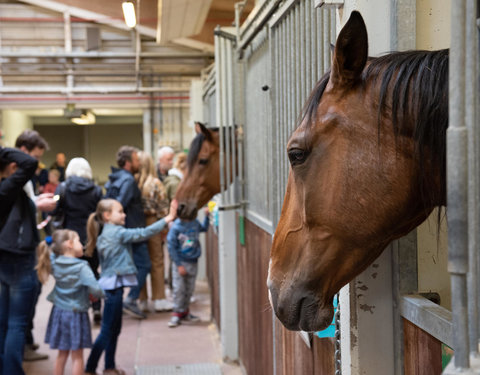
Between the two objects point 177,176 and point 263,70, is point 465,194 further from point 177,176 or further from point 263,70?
point 177,176

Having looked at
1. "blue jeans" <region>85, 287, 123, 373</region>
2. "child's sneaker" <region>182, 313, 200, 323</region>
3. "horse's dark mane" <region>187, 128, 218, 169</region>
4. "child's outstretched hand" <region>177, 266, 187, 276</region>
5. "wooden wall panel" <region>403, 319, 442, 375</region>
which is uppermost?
"horse's dark mane" <region>187, 128, 218, 169</region>

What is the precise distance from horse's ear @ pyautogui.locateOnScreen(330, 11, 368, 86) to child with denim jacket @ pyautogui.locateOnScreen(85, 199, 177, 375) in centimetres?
332

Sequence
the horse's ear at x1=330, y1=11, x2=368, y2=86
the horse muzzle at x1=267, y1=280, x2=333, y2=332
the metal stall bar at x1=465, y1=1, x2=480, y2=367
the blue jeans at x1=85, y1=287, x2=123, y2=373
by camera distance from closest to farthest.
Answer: the metal stall bar at x1=465, y1=1, x2=480, y2=367 < the horse's ear at x1=330, y1=11, x2=368, y2=86 < the horse muzzle at x1=267, y1=280, x2=333, y2=332 < the blue jeans at x1=85, y1=287, x2=123, y2=373

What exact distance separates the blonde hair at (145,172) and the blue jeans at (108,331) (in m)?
1.89

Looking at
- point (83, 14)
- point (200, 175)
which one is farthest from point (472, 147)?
point (83, 14)

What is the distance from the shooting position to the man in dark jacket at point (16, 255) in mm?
3604

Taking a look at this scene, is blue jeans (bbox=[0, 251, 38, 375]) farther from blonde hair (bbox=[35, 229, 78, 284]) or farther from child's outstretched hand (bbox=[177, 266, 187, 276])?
child's outstretched hand (bbox=[177, 266, 187, 276])

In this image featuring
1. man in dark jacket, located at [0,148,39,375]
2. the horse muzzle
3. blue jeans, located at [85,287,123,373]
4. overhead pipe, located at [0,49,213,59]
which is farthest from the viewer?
overhead pipe, located at [0,49,213,59]

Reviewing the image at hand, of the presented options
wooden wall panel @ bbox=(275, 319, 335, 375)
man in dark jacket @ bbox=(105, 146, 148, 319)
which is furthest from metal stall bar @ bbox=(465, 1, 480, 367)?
man in dark jacket @ bbox=(105, 146, 148, 319)

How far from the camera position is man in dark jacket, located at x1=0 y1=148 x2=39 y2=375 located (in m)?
3.60

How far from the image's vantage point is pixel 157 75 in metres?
9.23

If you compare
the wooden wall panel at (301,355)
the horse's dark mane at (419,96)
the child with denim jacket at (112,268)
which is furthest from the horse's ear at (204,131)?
the horse's dark mane at (419,96)

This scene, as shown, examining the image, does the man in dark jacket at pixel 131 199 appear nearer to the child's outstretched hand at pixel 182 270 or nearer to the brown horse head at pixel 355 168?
the child's outstretched hand at pixel 182 270

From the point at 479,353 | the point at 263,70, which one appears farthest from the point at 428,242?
the point at 263,70
